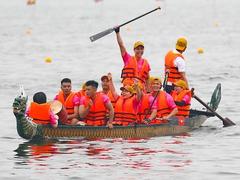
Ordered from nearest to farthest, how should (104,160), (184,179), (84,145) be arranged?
(184,179) < (104,160) < (84,145)

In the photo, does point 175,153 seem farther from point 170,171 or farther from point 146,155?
point 170,171

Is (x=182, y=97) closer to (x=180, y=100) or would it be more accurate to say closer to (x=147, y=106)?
(x=180, y=100)

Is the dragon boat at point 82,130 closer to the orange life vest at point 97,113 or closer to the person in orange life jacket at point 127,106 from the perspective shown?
the person in orange life jacket at point 127,106

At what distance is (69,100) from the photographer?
25.2 m

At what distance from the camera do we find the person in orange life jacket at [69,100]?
2517cm

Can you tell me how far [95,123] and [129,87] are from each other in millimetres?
1276

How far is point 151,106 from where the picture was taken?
2577cm

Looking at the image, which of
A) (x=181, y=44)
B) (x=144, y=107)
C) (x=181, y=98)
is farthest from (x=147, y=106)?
(x=181, y=44)

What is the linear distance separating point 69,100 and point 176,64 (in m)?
3.69

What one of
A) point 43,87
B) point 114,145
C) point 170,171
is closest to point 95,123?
point 114,145

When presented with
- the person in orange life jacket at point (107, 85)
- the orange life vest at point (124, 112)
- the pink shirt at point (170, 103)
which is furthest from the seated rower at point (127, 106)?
the pink shirt at point (170, 103)

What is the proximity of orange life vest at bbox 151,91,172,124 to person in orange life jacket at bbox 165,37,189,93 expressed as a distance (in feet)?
4.77

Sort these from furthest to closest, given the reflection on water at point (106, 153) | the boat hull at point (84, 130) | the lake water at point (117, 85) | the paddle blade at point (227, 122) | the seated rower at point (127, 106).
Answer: the paddle blade at point (227, 122) → the seated rower at point (127, 106) → the boat hull at point (84, 130) → the reflection on water at point (106, 153) → the lake water at point (117, 85)

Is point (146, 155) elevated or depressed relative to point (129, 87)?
depressed
